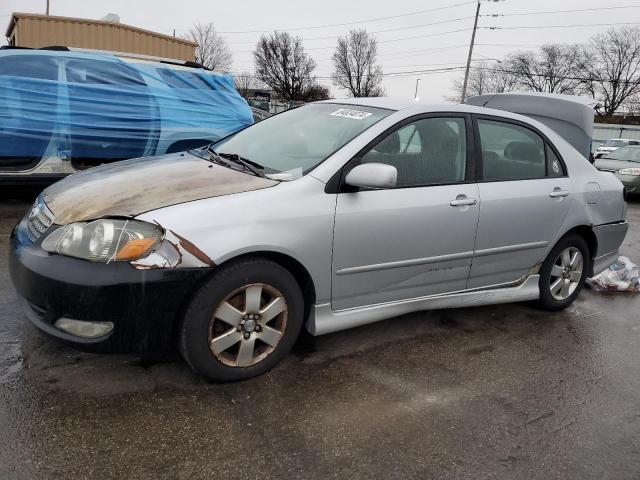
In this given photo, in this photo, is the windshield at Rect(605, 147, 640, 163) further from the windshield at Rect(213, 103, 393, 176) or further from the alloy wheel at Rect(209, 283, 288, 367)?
the alloy wheel at Rect(209, 283, 288, 367)

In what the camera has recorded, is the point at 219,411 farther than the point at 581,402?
No

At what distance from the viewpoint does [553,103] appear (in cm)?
500

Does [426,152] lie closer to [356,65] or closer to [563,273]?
[563,273]

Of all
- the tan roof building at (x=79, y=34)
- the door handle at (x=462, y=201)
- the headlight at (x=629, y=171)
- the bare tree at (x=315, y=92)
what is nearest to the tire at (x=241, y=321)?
the door handle at (x=462, y=201)

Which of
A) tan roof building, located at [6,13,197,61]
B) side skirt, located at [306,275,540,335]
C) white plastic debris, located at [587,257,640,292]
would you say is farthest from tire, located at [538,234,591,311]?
tan roof building, located at [6,13,197,61]

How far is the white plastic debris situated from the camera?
4668mm

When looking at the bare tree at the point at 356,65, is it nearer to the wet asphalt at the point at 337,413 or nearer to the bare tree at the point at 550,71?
the bare tree at the point at 550,71

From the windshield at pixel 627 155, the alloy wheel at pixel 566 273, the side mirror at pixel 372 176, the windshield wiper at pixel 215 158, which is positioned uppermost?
the windshield at pixel 627 155

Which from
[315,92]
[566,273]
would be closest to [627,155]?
[566,273]

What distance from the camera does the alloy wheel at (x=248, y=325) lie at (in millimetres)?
2449

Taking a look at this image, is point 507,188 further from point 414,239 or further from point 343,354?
point 343,354

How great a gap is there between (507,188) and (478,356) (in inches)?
44.5

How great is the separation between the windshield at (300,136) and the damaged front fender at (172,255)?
688 mm

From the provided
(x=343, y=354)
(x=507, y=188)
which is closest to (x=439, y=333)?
(x=343, y=354)
